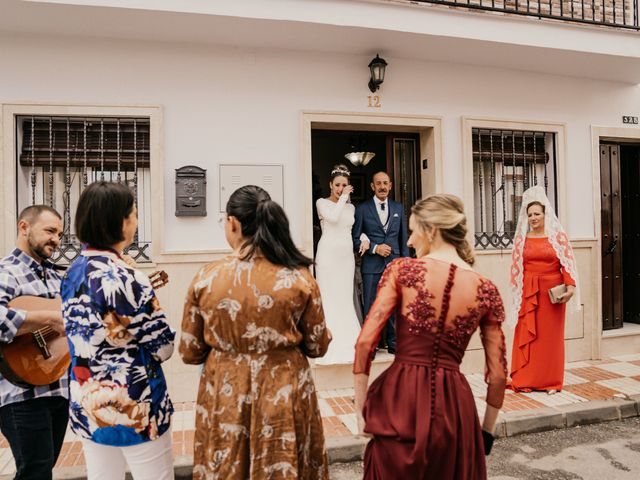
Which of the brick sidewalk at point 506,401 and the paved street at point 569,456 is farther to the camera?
the brick sidewalk at point 506,401

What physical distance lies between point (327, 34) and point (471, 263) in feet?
12.4

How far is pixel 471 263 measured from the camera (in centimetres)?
218

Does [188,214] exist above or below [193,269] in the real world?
above

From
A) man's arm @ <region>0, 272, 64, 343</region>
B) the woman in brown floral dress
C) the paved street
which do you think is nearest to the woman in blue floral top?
the woman in brown floral dress

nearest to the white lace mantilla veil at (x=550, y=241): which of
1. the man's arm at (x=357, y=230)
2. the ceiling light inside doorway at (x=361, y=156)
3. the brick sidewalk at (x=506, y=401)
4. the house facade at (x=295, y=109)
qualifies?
the house facade at (x=295, y=109)

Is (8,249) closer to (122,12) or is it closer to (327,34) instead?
(122,12)

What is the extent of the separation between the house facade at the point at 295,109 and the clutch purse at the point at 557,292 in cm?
104

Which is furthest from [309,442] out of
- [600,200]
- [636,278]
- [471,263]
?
[636,278]

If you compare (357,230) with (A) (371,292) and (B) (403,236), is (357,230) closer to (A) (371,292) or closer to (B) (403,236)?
(B) (403,236)

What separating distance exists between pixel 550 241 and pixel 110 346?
4.74 meters

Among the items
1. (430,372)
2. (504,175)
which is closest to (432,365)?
(430,372)

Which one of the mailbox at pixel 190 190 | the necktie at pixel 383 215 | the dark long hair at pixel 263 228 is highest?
the mailbox at pixel 190 190

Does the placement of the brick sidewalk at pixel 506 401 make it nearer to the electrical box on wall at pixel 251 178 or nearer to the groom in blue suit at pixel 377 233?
the groom in blue suit at pixel 377 233

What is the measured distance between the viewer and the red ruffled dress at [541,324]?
16.9 ft
